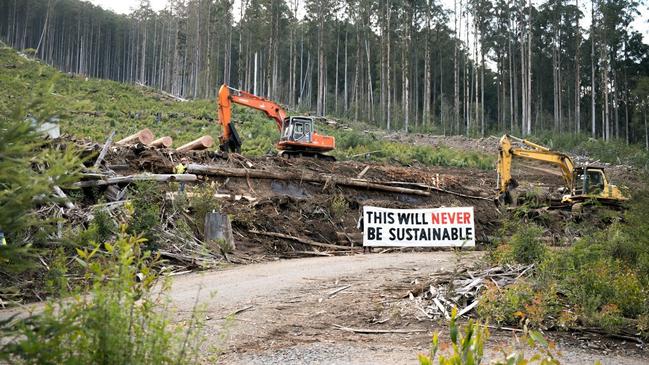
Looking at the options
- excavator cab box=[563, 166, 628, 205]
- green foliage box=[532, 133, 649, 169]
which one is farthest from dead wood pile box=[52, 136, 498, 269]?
green foliage box=[532, 133, 649, 169]

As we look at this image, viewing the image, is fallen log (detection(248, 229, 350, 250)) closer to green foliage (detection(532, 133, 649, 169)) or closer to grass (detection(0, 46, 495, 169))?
grass (detection(0, 46, 495, 169))

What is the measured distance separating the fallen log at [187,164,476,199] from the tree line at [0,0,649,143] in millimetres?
25118

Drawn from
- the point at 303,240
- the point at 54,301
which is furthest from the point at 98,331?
the point at 303,240

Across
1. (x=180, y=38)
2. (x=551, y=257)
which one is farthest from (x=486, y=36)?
(x=551, y=257)

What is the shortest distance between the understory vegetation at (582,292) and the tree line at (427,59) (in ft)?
115

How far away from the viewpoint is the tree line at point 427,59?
49812mm

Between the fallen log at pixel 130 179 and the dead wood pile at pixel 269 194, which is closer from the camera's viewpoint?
the fallen log at pixel 130 179

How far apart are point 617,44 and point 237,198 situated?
171 feet

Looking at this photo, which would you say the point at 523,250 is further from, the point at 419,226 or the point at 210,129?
the point at 210,129

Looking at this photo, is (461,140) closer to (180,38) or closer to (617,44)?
(617,44)

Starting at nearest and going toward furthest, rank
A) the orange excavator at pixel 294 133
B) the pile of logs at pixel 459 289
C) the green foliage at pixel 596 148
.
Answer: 1. the pile of logs at pixel 459 289
2. the orange excavator at pixel 294 133
3. the green foliage at pixel 596 148

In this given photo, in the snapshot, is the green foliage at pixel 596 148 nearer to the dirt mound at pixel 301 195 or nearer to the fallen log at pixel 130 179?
the dirt mound at pixel 301 195

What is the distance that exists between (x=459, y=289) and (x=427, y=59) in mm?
44254

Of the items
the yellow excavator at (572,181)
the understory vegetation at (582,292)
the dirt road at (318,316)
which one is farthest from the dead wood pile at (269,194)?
the understory vegetation at (582,292)
